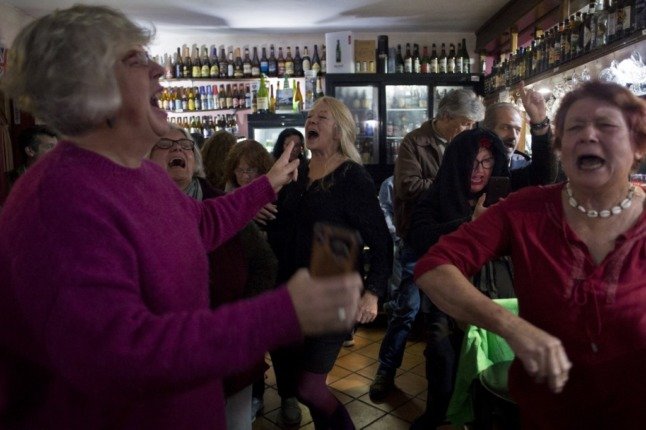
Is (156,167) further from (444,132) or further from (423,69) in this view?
(423,69)

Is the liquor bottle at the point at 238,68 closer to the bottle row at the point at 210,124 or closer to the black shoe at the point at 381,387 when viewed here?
the bottle row at the point at 210,124

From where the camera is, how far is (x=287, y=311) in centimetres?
68

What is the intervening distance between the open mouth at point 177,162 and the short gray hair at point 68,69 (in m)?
1.06

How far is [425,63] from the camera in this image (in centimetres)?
610

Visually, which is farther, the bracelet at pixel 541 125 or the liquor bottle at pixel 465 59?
the liquor bottle at pixel 465 59

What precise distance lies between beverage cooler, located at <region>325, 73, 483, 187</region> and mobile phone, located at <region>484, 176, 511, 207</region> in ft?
13.5

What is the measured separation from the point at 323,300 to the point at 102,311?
287mm

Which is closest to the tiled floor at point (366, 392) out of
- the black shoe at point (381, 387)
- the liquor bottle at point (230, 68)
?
the black shoe at point (381, 387)

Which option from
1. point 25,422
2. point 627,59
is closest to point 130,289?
point 25,422

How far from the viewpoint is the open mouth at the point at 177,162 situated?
189 cm

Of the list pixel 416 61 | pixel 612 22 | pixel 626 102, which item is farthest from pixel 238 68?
pixel 626 102

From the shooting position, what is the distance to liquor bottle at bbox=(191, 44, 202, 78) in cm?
618

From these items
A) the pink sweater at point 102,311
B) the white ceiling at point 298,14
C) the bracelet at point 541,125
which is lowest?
the pink sweater at point 102,311

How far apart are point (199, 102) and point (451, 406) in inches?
213
